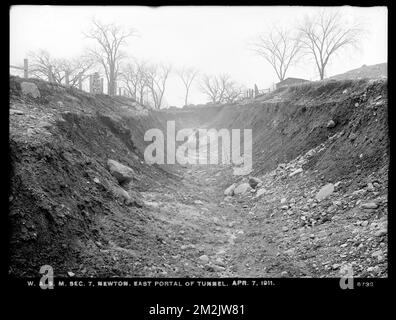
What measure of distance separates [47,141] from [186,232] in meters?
2.62

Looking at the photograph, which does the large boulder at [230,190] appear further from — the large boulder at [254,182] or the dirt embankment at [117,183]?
the large boulder at [254,182]

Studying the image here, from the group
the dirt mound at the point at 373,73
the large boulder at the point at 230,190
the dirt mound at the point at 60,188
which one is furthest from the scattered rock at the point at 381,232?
the dirt mound at the point at 373,73

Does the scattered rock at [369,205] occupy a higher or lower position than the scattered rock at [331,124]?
lower

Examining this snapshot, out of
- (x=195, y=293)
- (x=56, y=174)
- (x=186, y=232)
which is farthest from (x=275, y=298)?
(x=56, y=174)

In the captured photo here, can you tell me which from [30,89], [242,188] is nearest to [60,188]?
[30,89]

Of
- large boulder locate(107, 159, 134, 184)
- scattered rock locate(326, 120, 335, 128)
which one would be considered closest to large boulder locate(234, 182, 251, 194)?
scattered rock locate(326, 120, 335, 128)

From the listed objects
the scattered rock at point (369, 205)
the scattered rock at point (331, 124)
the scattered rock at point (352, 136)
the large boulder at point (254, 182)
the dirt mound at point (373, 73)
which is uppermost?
the dirt mound at point (373, 73)

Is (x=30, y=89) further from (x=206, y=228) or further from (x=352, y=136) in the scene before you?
(x=352, y=136)

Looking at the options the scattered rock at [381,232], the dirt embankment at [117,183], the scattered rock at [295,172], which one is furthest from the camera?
the scattered rock at [295,172]

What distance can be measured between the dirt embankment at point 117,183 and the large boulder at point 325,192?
0.24 m

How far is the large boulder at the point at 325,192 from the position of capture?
16.0 ft

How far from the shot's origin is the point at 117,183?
209 inches

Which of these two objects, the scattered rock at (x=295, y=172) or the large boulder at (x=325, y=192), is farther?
the scattered rock at (x=295, y=172)
